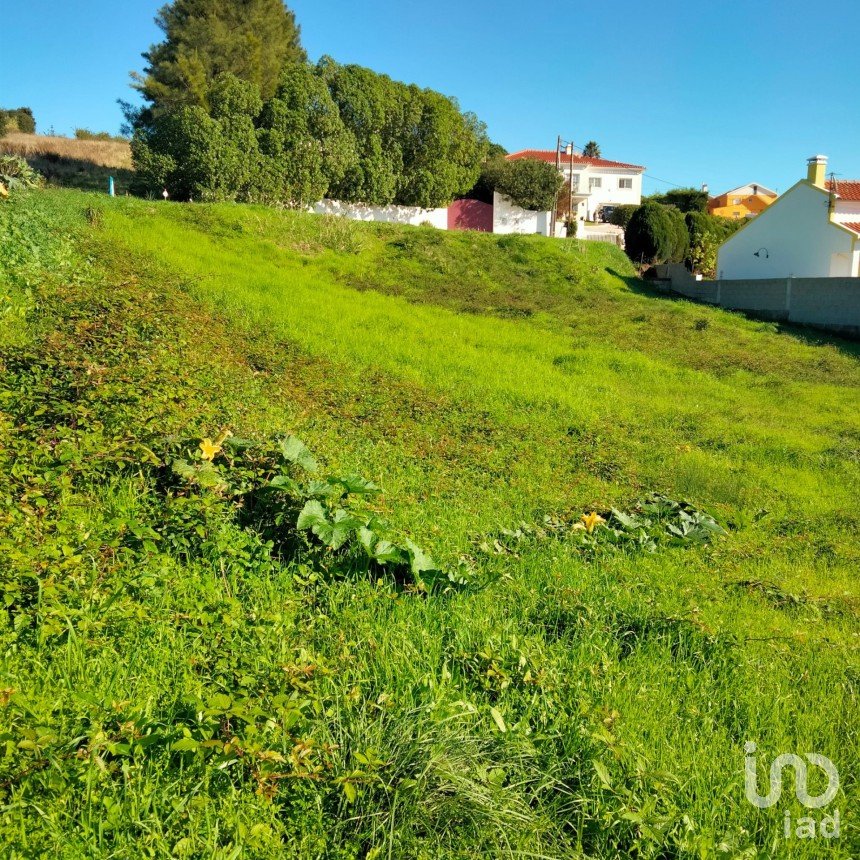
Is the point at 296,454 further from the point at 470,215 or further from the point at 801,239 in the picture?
the point at 470,215

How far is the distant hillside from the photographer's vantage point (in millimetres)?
29656

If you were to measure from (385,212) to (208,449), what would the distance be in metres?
28.8

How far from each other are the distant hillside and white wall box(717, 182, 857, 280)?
1002 inches

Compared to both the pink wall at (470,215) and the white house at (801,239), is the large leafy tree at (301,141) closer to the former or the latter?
the pink wall at (470,215)

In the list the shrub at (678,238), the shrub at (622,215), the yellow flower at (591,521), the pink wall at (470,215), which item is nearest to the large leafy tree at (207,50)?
the pink wall at (470,215)

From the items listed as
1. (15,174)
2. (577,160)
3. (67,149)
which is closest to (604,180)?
(577,160)

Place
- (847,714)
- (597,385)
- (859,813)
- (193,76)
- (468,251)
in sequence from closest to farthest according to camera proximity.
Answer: (859,813) → (847,714) → (597,385) → (468,251) → (193,76)

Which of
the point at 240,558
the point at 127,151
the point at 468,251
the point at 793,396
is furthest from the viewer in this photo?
the point at 127,151

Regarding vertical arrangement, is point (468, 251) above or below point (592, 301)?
above

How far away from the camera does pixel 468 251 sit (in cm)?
2414

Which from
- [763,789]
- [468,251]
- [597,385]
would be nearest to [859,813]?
[763,789]

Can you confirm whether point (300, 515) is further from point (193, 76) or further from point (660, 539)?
point (193, 76)

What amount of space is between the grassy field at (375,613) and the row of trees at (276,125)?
16926mm

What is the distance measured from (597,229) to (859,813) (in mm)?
41261
